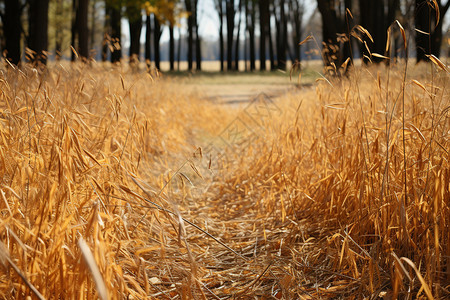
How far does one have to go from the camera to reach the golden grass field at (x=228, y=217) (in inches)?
47.3

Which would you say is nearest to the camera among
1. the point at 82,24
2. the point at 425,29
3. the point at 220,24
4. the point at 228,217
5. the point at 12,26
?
the point at 228,217

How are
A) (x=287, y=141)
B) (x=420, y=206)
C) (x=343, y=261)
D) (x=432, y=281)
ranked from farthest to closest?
(x=287, y=141), (x=343, y=261), (x=420, y=206), (x=432, y=281)

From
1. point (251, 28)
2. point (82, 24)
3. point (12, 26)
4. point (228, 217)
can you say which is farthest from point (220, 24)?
point (228, 217)

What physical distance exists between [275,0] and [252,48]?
A: 3.41 m

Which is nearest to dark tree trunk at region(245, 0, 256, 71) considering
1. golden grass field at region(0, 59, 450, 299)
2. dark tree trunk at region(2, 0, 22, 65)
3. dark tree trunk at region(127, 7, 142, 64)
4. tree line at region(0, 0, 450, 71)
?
tree line at region(0, 0, 450, 71)

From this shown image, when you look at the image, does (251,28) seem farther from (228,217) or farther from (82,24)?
(228,217)

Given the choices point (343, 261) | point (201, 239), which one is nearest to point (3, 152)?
point (201, 239)

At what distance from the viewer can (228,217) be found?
8.20ft

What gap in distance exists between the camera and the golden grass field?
1201 mm

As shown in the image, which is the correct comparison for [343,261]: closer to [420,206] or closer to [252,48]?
[420,206]

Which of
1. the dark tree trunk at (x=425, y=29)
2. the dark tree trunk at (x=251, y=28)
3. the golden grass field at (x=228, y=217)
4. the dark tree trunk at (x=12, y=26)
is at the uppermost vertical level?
the dark tree trunk at (x=251, y=28)

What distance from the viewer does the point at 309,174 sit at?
238 cm

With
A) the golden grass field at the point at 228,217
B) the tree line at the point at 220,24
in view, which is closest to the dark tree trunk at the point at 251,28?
the tree line at the point at 220,24

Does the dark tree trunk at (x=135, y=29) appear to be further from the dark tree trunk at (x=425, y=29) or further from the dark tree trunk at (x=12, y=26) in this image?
the dark tree trunk at (x=425, y=29)
